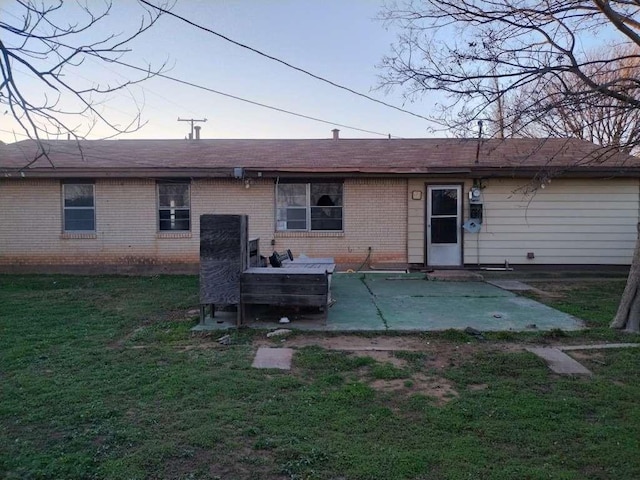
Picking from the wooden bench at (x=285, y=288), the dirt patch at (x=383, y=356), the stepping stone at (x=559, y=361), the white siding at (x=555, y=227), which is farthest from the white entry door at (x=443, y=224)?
the dirt patch at (x=383, y=356)

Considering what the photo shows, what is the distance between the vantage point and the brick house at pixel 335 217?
13203 mm

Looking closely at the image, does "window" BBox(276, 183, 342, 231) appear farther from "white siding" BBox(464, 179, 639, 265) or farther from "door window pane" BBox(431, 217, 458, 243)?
"white siding" BBox(464, 179, 639, 265)

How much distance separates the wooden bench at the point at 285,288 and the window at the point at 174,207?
6708 millimetres

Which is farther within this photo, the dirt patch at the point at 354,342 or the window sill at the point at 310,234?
the window sill at the point at 310,234

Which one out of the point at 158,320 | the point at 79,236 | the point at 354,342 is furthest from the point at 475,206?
the point at 79,236

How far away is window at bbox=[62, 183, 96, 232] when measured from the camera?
13.3 m

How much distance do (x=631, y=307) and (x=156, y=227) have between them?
10.6 metres

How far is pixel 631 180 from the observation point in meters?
13.3

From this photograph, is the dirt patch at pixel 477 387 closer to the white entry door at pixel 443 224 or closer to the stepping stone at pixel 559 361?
the stepping stone at pixel 559 361

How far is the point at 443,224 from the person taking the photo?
13359 mm

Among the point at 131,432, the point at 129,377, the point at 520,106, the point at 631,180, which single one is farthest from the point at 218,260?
the point at 631,180

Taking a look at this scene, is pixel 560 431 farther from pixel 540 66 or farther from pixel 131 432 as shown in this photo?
pixel 540 66

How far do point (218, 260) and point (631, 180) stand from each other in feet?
37.8

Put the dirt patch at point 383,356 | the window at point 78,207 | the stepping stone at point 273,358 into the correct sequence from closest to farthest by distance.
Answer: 1. the stepping stone at point 273,358
2. the dirt patch at point 383,356
3. the window at point 78,207
